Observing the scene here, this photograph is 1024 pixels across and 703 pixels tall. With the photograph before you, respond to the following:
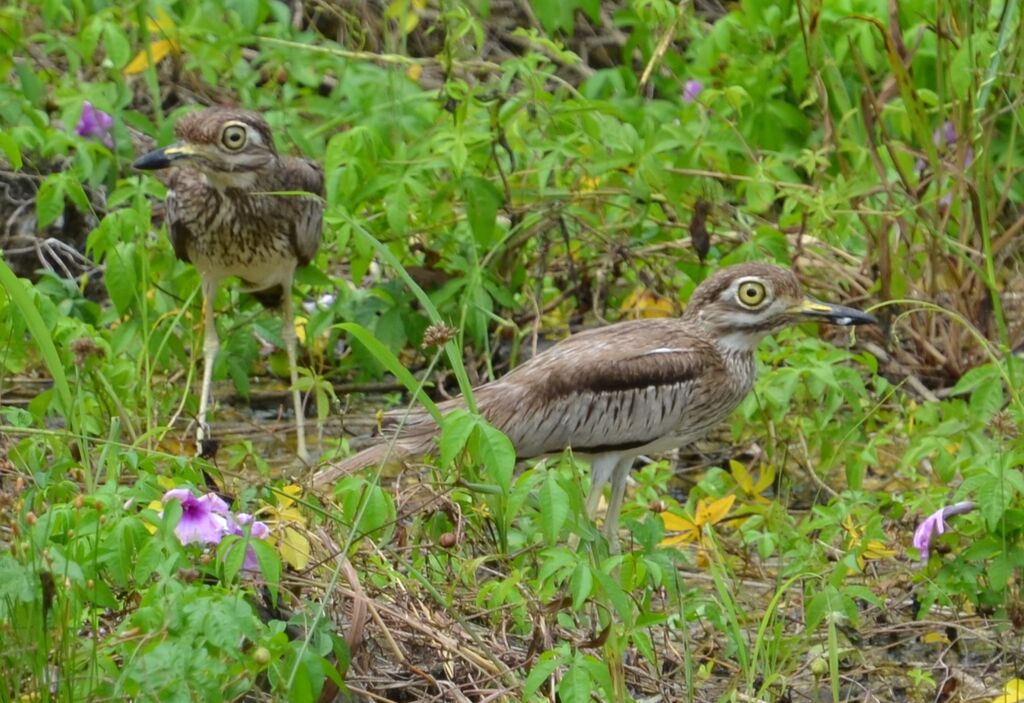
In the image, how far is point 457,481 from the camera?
12.6 ft

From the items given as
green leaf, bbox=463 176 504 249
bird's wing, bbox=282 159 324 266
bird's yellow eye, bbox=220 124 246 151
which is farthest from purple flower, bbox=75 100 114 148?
green leaf, bbox=463 176 504 249

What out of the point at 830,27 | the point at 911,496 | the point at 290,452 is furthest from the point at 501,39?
the point at 911,496

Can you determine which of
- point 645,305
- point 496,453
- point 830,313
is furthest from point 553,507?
point 645,305

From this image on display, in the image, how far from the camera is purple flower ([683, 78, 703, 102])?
705cm

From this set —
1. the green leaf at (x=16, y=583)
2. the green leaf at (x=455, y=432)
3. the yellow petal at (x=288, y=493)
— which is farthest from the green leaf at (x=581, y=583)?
the green leaf at (x=16, y=583)

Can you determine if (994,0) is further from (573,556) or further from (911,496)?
(573,556)

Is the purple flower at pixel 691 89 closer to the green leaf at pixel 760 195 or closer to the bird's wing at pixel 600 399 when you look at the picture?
the green leaf at pixel 760 195

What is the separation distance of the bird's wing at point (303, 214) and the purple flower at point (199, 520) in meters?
2.26

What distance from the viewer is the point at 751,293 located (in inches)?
197

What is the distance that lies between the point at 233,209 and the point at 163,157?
314 millimetres

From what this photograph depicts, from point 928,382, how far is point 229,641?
345 cm

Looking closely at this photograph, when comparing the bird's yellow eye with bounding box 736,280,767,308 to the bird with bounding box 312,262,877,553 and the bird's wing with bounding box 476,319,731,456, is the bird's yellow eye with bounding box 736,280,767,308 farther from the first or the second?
the bird's wing with bounding box 476,319,731,456

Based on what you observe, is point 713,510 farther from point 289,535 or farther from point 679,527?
point 289,535

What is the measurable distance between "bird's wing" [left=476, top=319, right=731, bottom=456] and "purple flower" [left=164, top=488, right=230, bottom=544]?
125 cm
